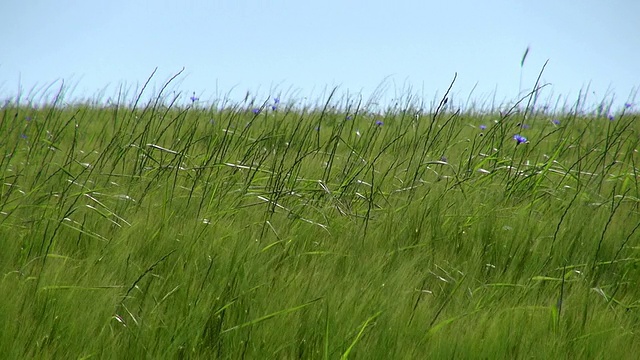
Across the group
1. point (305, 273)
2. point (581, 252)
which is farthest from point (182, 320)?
point (581, 252)

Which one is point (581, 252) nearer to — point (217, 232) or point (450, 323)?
point (450, 323)

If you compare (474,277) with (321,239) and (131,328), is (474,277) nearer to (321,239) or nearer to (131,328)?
(321,239)

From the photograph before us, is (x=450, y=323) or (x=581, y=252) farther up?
(x=581, y=252)

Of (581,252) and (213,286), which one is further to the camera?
(581,252)

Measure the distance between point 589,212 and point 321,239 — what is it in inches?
49.9

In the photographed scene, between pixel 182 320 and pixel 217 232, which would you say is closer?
pixel 182 320

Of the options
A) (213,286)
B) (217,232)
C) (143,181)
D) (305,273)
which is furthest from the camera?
(143,181)

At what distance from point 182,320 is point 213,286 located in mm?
170

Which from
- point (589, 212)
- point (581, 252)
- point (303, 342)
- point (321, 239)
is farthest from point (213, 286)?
point (589, 212)

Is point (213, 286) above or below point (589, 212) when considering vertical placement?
below

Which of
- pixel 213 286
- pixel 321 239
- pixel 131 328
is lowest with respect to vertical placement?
pixel 131 328

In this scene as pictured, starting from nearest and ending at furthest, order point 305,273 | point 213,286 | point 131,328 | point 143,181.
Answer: point 131,328 → point 213,286 → point 305,273 → point 143,181

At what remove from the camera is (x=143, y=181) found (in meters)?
2.94

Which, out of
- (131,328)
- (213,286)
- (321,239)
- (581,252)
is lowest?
(131,328)
